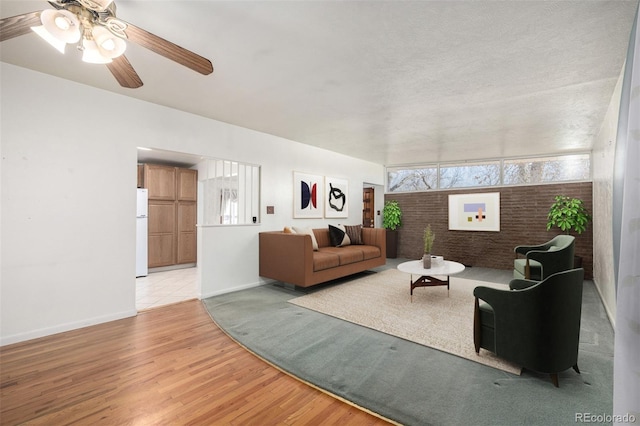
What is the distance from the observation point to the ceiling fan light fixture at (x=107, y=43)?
5.23 ft

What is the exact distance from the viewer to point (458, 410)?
Answer: 5.48 feet

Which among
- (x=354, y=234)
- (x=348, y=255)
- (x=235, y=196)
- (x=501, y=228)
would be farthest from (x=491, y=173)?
(x=235, y=196)

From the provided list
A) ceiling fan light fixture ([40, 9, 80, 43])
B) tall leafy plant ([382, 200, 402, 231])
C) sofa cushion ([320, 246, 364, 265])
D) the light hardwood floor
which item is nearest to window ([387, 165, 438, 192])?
tall leafy plant ([382, 200, 402, 231])

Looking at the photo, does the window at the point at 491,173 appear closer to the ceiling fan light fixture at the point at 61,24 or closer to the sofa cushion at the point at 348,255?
the sofa cushion at the point at 348,255

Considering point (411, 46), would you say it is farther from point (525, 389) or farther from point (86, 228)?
point (86, 228)

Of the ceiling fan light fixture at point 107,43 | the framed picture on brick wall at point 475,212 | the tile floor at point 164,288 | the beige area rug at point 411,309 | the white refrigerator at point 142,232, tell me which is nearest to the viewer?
the ceiling fan light fixture at point 107,43

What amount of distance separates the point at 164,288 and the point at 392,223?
5.45 metres

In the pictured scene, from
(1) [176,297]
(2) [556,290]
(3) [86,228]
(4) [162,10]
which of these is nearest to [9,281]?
(3) [86,228]

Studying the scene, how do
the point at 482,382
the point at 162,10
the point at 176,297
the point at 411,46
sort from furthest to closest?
the point at 176,297
the point at 411,46
the point at 482,382
the point at 162,10

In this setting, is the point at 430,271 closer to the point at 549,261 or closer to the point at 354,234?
the point at 549,261

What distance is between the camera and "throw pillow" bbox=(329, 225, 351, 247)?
5.36 metres

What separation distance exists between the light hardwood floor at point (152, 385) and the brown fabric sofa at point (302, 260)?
151 cm

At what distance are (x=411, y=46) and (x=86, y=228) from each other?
3696 mm

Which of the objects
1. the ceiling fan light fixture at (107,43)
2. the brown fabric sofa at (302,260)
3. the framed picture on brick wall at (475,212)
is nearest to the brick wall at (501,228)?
the framed picture on brick wall at (475,212)
